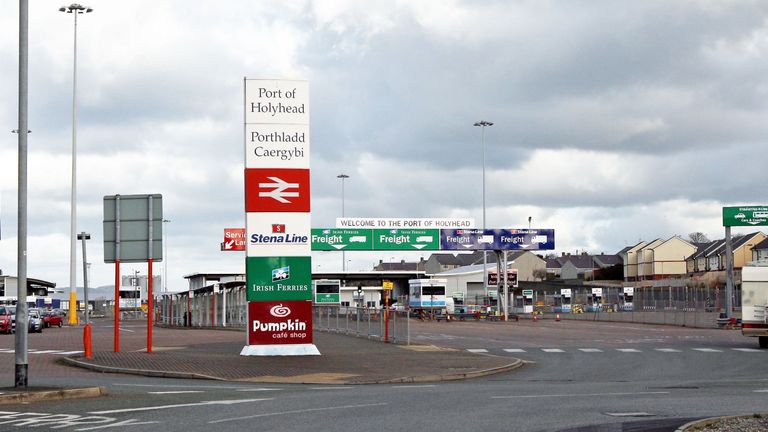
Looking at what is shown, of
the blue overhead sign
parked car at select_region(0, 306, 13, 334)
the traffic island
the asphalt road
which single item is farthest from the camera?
the blue overhead sign

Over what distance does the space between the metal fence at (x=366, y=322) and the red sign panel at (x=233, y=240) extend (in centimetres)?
5509

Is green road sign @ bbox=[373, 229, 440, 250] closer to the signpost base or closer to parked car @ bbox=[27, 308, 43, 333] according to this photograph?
parked car @ bbox=[27, 308, 43, 333]

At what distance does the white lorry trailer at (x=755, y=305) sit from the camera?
34931 mm

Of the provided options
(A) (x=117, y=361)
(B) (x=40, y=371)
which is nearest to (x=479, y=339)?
(A) (x=117, y=361)

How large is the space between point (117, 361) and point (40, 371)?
8.53ft

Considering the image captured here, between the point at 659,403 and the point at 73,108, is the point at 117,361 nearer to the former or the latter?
the point at 659,403

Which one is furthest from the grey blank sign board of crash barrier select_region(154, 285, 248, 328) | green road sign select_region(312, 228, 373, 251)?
green road sign select_region(312, 228, 373, 251)

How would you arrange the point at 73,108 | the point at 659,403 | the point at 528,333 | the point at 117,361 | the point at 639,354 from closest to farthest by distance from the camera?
the point at 659,403, the point at 117,361, the point at 639,354, the point at 528,333, the point at 73,108

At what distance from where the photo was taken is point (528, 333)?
47.6 metres

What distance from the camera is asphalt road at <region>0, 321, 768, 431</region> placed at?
13195mm

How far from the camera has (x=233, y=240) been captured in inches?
4272

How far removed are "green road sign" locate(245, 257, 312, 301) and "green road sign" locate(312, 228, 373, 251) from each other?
41105mm

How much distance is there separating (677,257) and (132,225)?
134063mm

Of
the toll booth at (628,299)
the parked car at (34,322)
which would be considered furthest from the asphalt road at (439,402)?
the toll booth at (628,299)
